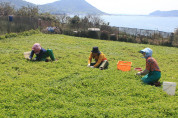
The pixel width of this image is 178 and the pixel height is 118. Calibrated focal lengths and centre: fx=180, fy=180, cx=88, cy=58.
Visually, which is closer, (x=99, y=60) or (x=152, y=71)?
(x=152, y=71)

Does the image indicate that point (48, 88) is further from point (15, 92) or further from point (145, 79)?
point (145, 79)

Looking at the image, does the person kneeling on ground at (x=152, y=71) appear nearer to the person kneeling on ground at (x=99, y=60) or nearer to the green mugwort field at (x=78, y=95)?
the green mugwort field at (x=78, y=95)

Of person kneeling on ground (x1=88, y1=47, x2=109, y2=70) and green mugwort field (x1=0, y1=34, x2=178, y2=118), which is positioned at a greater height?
person kneeling on ground (x1=88, y1=47, x2=109, y2=70)

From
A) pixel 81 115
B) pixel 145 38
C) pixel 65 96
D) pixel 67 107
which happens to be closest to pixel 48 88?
pixel 65 96

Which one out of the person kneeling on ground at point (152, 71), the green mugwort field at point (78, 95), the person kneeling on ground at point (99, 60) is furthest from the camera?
the person kneeling on ground at point (99, 60)

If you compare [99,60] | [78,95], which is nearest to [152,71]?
[99,60]

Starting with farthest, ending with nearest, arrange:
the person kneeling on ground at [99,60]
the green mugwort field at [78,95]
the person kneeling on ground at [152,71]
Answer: the person kneeling on ground at [99,60] < the person kneeling on ground at [152,71] < the green mugwort field at [78,95]

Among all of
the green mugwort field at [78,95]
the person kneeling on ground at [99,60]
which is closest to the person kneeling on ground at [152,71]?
the green mugwort field at [78,95]

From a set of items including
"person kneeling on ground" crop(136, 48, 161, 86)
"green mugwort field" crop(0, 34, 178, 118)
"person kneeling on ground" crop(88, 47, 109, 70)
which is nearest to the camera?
"green mugwort field" crop(0, 34, 178, 118)

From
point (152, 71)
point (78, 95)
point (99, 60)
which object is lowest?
point (78, 95)

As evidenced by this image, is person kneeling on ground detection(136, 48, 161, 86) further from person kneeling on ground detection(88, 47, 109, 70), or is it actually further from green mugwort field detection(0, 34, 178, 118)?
person kneeling on ground detection(88, 47, 109, 70)

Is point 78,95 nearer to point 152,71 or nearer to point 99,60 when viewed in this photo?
point 152,71

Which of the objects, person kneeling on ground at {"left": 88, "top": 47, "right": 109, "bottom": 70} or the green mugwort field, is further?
person kneeling on ground at {"left": 88, "top": 47, "right": 109, "bottom": 70}

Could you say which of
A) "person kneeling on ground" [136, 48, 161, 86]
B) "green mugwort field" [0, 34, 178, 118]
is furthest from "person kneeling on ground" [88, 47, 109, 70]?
"person kneeling on ground" [136, 48, 161, 86]
